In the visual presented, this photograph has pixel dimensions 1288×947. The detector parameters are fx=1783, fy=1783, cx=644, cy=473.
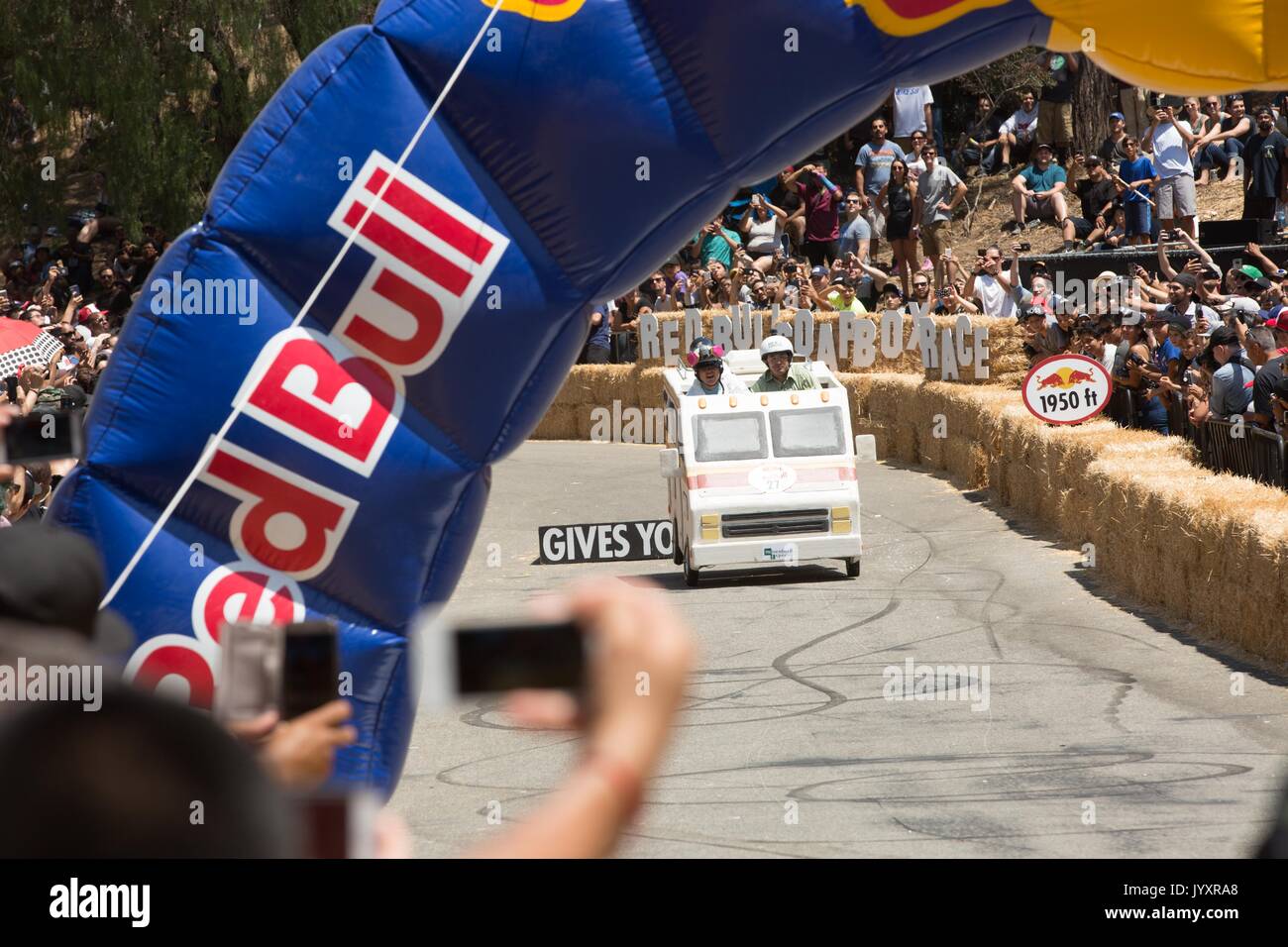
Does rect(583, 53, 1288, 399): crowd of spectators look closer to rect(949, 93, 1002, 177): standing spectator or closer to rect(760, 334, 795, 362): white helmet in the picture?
rect(949, 93, 1002, 177): standing spectator

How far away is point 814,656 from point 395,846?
10570 millimetres

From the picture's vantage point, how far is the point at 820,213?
2773 centimetres

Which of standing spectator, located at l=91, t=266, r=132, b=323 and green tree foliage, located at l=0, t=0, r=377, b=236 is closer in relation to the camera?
standing spectator, located at l=91, t=266, r=132, b=323

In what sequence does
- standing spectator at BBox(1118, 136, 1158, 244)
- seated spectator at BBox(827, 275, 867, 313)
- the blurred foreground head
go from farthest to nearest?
seated spectator at BBox(827, 275, 867, 313), standing spectator at BBox(1118, 136, 1158, 244), the blurred foreground head

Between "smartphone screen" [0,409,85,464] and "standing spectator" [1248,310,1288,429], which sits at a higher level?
"standing spectator" [1248,310,1288,429]

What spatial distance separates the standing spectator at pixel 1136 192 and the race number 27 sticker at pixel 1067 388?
22.6 ft

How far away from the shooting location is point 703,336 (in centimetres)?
2677

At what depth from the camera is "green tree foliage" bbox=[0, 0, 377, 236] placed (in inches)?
1075

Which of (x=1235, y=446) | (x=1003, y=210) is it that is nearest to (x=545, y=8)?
(x=1235, y=446)

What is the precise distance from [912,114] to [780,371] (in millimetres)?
12717

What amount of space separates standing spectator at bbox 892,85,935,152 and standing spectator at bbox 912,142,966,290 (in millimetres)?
2078

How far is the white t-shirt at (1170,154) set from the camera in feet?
69.7

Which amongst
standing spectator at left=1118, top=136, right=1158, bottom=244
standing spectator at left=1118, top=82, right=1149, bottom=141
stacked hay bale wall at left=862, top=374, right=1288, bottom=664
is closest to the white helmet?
stacked hay bale wall at left=862, top=374, right=1288, bottom=664

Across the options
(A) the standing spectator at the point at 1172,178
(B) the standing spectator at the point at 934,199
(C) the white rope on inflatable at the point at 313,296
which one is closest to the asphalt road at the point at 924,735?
(C) the white rope on inflatable at the point at 313,296
